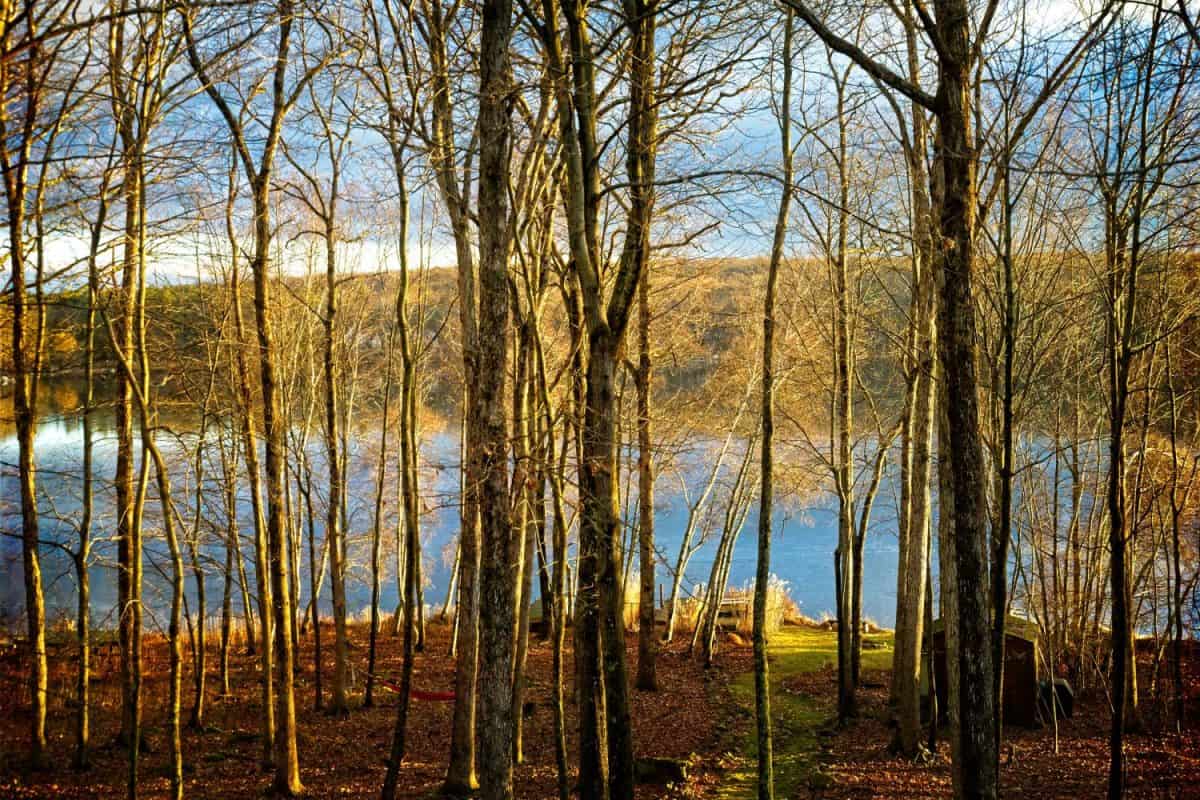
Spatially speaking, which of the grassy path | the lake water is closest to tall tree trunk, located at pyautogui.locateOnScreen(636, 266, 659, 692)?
the grassy path

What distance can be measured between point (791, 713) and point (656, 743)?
3.19 metres

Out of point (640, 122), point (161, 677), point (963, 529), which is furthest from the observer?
point (161, 677)

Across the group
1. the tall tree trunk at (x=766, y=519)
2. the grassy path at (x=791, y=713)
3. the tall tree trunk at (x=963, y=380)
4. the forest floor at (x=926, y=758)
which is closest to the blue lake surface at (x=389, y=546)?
the grassy path at (x=791, y=713)

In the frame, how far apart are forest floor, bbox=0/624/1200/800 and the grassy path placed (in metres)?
0.04

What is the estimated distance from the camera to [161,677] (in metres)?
16.3

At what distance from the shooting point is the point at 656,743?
11281 millimetres

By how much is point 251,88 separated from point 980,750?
34.5ft

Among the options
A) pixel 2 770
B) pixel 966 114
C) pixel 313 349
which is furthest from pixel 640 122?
pixel 313 349

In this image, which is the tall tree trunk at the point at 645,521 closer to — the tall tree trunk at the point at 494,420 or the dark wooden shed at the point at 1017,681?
the dark wooden shed at the point at 1017,681

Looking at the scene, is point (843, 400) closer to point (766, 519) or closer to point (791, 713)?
point (766, 519)

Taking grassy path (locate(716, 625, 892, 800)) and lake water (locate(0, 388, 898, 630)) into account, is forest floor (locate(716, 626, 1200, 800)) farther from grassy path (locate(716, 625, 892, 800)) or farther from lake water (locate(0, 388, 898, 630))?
lake water (locate(0, 388, 898, 630))

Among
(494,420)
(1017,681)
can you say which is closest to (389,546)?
(1017,681)

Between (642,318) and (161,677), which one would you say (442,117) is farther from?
(161,677)

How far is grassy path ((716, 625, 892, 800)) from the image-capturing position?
998cm
